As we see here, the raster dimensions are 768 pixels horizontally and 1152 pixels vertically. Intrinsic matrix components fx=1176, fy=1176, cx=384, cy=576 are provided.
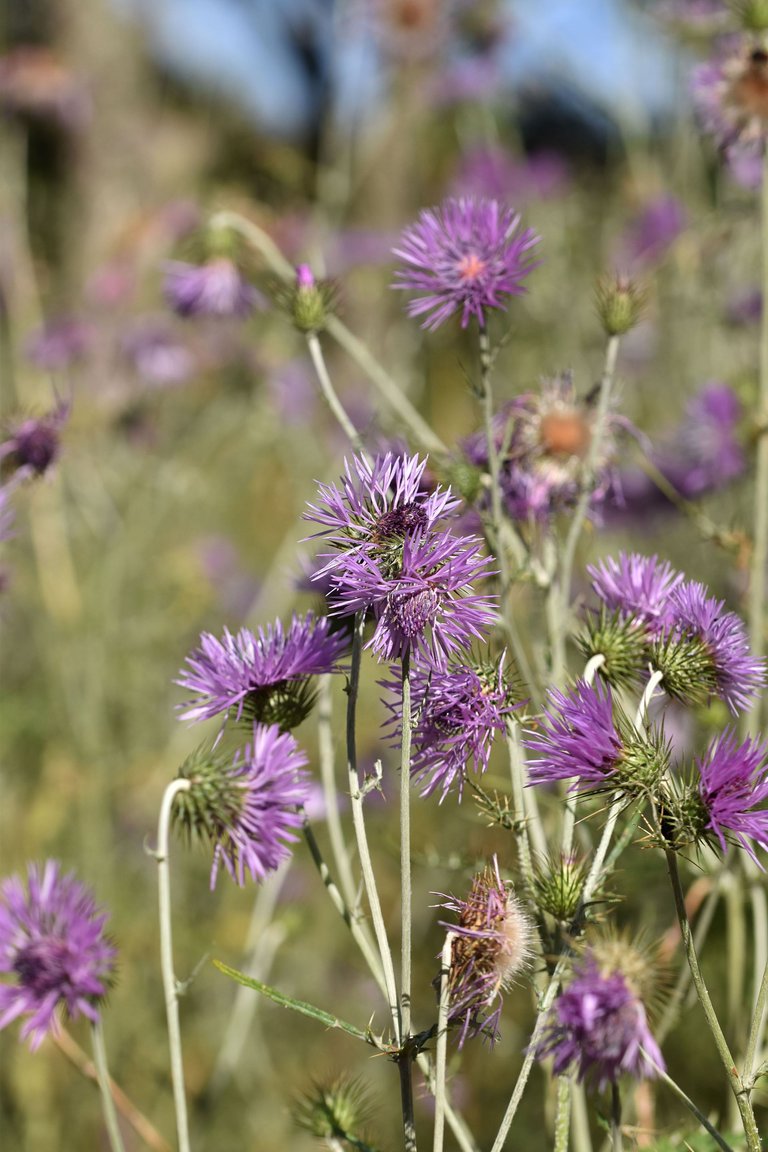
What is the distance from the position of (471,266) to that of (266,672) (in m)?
0.62

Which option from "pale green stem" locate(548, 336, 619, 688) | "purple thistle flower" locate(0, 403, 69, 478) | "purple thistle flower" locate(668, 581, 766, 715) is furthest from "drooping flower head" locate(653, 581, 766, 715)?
"purple thistle flower" locate(0, 403, 69, 478)

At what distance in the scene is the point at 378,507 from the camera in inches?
45.4

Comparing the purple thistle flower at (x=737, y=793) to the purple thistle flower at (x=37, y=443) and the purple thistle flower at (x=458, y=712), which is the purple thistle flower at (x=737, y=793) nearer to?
the purple thistle flower at (x=458, y=712)

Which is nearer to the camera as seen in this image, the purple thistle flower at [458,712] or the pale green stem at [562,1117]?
the pale green stem at [562,1117]

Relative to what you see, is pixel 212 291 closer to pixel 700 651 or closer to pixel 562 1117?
pixel 700 651

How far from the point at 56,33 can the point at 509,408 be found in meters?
8.23

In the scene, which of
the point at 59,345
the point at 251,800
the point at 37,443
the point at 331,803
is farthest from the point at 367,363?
the point at 59,345

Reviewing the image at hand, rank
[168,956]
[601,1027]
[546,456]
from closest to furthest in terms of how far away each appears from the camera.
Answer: [601,1027], [168,956], [546,456]

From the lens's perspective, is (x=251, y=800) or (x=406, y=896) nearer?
(x=406, y=896)

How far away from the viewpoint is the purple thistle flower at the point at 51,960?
4.52ft

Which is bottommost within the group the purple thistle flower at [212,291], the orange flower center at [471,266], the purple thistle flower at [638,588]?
the purple thistle flower at [638,588]

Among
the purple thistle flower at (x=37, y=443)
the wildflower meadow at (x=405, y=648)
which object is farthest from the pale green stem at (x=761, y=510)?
the purple thistle flower at (x=37, y=443)

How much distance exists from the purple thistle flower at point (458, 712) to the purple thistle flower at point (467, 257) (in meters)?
0.52

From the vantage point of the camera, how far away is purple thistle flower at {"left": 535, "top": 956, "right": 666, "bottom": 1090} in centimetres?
89
